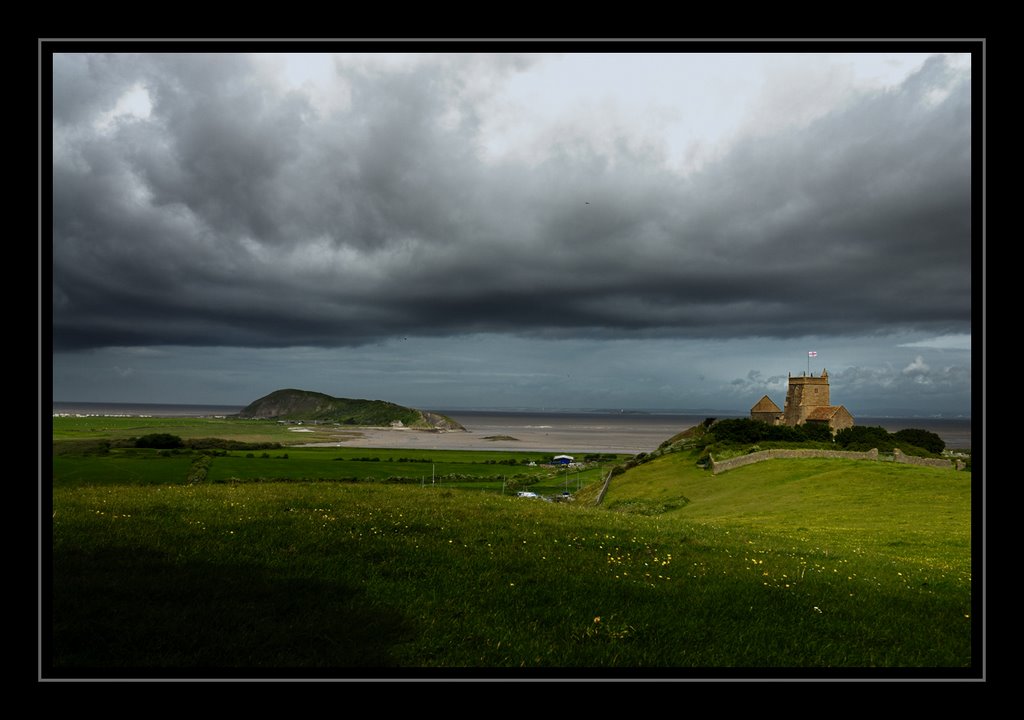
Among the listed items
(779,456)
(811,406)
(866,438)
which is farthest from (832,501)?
(811,406)

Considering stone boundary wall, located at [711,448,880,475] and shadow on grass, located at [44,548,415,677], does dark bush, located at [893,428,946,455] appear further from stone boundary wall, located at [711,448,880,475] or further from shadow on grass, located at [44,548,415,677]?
shadow on grass, located at [44,548,415,677]

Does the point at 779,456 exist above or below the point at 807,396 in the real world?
below

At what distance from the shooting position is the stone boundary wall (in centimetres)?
4700

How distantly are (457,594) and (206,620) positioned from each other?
10.4 ft

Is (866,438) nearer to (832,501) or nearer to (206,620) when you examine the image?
(832,501)

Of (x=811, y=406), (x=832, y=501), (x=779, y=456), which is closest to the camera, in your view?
(x=832, y=501)

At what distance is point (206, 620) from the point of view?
20.8 ft

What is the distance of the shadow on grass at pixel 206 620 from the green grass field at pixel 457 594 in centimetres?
2

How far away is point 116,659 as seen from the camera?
563cm

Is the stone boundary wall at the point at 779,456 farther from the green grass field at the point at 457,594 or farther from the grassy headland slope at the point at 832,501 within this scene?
the green grass field at the point at 457,594

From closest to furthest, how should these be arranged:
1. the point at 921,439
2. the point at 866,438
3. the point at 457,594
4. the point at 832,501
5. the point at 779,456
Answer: the point at 457,594, the point at 832,501, the point at 779,456, the point at 866,438, the point at 921,439

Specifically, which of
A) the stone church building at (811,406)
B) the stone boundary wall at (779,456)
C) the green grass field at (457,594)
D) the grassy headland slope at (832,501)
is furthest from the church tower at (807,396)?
the green grass field at (457,594)

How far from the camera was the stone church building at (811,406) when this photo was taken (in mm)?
86062
